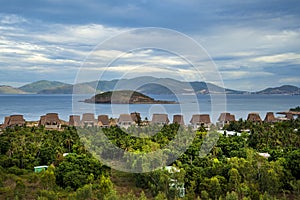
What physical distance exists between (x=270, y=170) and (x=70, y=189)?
16.4 ft

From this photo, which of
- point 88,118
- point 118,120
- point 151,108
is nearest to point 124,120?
point 118,120

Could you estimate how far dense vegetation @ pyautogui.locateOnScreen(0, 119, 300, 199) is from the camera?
7.80 m

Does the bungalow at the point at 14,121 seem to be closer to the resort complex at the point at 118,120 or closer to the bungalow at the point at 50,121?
the resort complex at the point at 118,120

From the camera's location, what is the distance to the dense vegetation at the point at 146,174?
25.6 feet

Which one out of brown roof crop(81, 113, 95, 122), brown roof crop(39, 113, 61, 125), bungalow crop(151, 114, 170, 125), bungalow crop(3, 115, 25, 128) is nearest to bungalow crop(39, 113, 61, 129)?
brown roof crop(39, 113, 61, 125)

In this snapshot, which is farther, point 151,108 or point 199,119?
point 151,108

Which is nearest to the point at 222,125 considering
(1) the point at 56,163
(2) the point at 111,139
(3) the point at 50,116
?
(2) the point at 111,139

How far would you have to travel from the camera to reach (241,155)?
1086 cm

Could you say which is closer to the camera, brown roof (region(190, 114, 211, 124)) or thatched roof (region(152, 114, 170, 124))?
brown roof (region(190, 114, 211, 124))

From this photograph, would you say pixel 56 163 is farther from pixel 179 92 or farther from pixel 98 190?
pixel 179 92

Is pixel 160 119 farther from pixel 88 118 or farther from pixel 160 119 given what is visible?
pixel 88 118

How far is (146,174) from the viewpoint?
9.04 meters

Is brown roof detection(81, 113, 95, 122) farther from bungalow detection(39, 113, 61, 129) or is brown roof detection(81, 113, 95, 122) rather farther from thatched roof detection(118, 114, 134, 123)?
bungalow detection(39, 113, 61, 129)

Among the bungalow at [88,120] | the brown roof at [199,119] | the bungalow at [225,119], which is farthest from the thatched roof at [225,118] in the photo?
the bungalow at [88,120]
